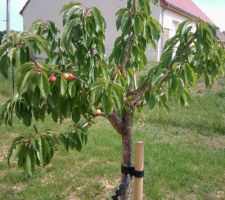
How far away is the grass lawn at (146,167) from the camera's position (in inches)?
172

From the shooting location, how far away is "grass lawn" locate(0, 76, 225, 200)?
437 cm

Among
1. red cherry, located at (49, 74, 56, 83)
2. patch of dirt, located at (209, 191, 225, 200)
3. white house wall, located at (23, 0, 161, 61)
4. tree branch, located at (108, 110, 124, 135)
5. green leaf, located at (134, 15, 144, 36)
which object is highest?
white house wall, located at (23, 0, 161, 61)

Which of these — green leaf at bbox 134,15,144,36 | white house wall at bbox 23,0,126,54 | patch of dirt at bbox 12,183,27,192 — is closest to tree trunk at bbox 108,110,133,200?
green leaf at bbox 134,15,144,36

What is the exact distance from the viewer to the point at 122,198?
7.33ft

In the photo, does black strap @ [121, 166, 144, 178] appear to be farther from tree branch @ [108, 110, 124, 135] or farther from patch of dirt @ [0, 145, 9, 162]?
patch of dirt @ [0, 145, 9, 162]

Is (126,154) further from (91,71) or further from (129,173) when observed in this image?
(91,71)

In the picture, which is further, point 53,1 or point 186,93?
point 53,1

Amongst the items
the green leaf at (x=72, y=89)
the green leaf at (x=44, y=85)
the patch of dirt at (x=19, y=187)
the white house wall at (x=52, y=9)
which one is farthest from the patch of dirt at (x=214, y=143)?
the white house wall at (x=52, y=9)

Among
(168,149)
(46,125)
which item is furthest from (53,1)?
(168,149)

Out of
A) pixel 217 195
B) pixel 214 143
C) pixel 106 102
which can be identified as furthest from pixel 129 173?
pixel 214 143

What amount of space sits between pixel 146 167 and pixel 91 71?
3.35 metres

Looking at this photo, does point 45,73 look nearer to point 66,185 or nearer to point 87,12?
point 87,12

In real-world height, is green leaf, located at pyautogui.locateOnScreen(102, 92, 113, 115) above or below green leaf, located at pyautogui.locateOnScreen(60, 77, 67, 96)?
below

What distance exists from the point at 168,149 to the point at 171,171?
3.08 ft
